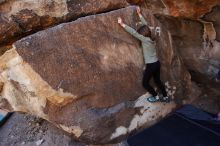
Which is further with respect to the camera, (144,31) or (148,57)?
(148,57)

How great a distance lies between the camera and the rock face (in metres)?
3.60

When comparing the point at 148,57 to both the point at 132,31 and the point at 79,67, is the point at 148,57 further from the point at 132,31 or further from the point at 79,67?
the point at 79,67

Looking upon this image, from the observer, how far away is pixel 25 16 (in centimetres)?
377

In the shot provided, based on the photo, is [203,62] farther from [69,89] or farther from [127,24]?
[69,89]

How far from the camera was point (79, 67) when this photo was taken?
3.71m

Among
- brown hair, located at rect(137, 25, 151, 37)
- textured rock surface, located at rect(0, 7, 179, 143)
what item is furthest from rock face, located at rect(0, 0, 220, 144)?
brown hair, located at rect(137, 25, 151, 37)

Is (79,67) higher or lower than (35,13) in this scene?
lower

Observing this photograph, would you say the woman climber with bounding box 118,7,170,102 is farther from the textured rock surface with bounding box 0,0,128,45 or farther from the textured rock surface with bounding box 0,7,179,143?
the textured rock surface with bounding box 0,0,128,45

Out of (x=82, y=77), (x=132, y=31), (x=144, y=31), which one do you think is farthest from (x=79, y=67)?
(x=144, y=31)

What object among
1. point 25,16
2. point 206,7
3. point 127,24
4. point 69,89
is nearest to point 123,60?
point 127,24

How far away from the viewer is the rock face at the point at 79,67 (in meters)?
3.60

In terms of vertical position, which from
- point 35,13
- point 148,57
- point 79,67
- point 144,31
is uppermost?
point 35,13

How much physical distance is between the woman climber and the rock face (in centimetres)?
7

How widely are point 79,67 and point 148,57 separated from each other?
828 millimetres
